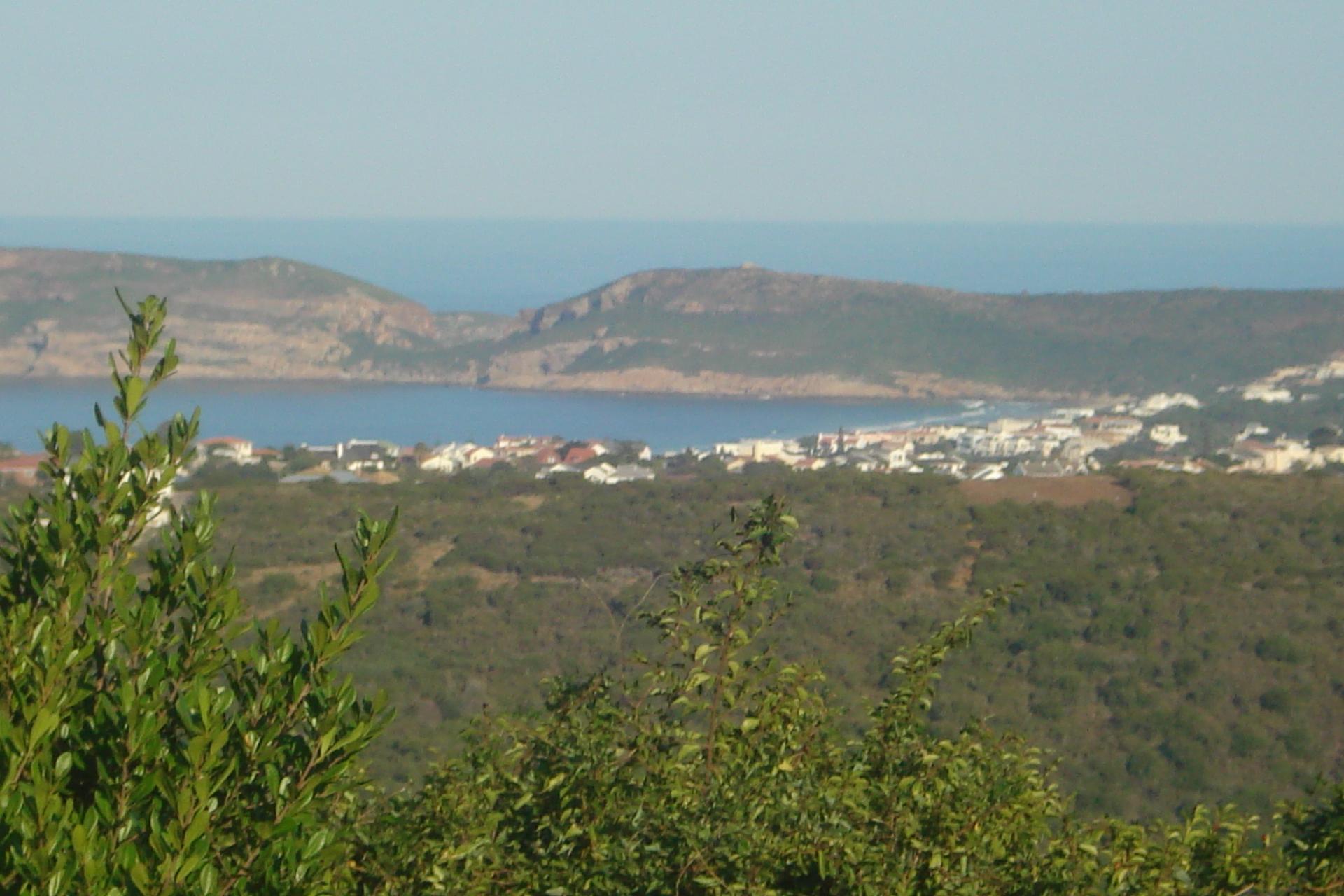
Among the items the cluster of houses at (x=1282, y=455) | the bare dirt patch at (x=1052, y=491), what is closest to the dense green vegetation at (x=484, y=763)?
the bare dirt patch at (x=1052, y=491)

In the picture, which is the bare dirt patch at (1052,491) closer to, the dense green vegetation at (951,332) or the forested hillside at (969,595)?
the forested hillside at (969,595)

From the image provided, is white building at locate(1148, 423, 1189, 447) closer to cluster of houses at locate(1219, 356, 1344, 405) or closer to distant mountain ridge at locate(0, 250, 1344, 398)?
cluster of houses at locate(1219, 356, 1344, 405)

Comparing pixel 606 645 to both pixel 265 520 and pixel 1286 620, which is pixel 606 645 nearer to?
pixel 1286 620

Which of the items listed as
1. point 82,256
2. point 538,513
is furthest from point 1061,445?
point 82,256

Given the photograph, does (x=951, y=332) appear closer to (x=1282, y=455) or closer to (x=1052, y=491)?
(x=1282, y=455)

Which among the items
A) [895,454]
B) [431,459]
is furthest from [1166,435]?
[431,459]
